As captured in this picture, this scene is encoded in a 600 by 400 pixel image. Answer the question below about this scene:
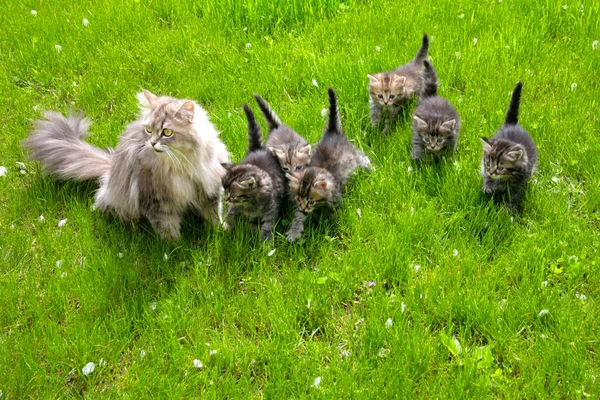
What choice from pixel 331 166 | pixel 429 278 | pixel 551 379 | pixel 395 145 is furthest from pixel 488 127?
pixel 551 379

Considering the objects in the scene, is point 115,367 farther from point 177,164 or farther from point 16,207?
point 16,207

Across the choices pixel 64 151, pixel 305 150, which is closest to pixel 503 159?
pixel 305 150

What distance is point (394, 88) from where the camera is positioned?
19.0ft

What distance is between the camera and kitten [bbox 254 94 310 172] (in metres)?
5.10

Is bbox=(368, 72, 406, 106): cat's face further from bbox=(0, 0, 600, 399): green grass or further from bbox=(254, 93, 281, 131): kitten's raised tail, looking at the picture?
bbox=(254, 93, 281, 131): kitten's raised tail

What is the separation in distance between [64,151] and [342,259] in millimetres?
2946

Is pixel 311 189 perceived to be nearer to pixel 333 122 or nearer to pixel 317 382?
pixel 333 122

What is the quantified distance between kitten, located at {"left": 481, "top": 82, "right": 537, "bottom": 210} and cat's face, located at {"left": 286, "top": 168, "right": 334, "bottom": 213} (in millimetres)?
1395

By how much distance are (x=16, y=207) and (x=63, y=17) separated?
4.12 meters

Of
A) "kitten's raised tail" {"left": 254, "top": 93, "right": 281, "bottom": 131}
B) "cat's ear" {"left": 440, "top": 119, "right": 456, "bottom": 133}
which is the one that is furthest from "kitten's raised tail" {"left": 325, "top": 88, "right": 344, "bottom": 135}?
"cat's ear" {"left": 440, "top": 119, "right": 456, "bottom": 133}

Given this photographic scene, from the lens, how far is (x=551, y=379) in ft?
11.3

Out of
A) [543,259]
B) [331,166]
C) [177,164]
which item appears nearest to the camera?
[543,259]

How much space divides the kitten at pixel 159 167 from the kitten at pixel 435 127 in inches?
75.6

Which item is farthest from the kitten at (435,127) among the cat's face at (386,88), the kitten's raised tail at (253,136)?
the kitten's raised tail at (253,136)
